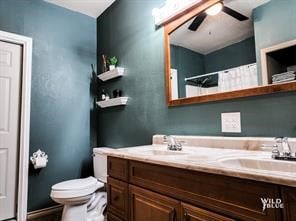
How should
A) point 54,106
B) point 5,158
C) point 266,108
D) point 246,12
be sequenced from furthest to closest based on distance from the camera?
point 54,106
point 5,158
point 246,12
point 266,108

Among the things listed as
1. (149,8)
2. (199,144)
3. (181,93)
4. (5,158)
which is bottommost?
(5,158)

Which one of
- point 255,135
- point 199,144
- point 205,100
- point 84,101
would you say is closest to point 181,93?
point 205,100

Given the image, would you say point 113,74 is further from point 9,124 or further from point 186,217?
point 186,217

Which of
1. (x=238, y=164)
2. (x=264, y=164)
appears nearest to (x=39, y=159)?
(x=238, y=164)

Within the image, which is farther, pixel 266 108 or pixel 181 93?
pixel 181 93

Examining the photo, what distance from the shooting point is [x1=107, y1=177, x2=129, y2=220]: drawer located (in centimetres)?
124

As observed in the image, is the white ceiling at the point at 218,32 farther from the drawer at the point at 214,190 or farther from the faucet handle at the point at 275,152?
the drawer at the point at 214,190

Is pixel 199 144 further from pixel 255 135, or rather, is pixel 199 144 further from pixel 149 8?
pixel 149 8

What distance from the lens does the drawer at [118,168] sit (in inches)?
49.4

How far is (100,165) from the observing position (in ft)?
7.57

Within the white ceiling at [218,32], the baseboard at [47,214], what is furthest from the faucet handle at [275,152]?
the baseboard at [47,214]

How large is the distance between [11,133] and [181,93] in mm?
1809

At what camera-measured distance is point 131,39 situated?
2.21 meters

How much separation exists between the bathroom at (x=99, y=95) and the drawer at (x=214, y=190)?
0.34 meters
